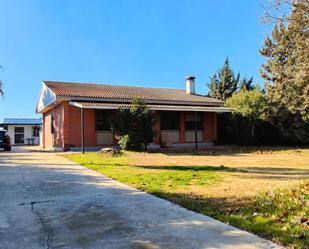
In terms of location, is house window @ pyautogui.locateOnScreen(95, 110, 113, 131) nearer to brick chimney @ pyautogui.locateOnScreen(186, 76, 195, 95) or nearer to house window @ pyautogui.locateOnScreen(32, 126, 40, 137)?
brick chimney @ pyautogui.locateOnScreen(186, 76, 195, 95)

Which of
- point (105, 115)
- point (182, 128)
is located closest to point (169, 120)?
point (182, 128)

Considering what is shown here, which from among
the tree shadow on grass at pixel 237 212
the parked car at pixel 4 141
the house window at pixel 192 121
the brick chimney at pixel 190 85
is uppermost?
the brick chimney at pixel 190 85

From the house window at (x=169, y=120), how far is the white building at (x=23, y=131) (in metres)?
24.4

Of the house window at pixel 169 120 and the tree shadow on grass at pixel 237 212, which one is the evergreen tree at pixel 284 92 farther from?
the tree shadow on grass at pixel 237 212

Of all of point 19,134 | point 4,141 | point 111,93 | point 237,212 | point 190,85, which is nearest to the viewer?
point 237,212

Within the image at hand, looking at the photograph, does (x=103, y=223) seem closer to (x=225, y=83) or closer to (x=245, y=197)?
(x=245, y=197)

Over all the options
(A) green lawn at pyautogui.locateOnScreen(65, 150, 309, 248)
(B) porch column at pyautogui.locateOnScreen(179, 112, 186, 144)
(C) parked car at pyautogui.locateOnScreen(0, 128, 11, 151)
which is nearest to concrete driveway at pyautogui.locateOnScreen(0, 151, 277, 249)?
(A) green lawn at pyautogui.locateOnScreen(65, 150, 309, 248)

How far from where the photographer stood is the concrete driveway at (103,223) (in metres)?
3.68

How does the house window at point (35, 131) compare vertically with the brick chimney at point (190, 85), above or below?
below

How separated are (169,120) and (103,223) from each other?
20.1m

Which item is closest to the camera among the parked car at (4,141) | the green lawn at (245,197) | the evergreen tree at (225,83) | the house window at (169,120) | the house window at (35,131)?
the green lawn at (245,197)

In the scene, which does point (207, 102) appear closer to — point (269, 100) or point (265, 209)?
point (269, 100)

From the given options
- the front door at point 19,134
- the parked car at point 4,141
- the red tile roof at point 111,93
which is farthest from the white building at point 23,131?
the red tile roof at point 111,93

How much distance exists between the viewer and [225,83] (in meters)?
45.6
